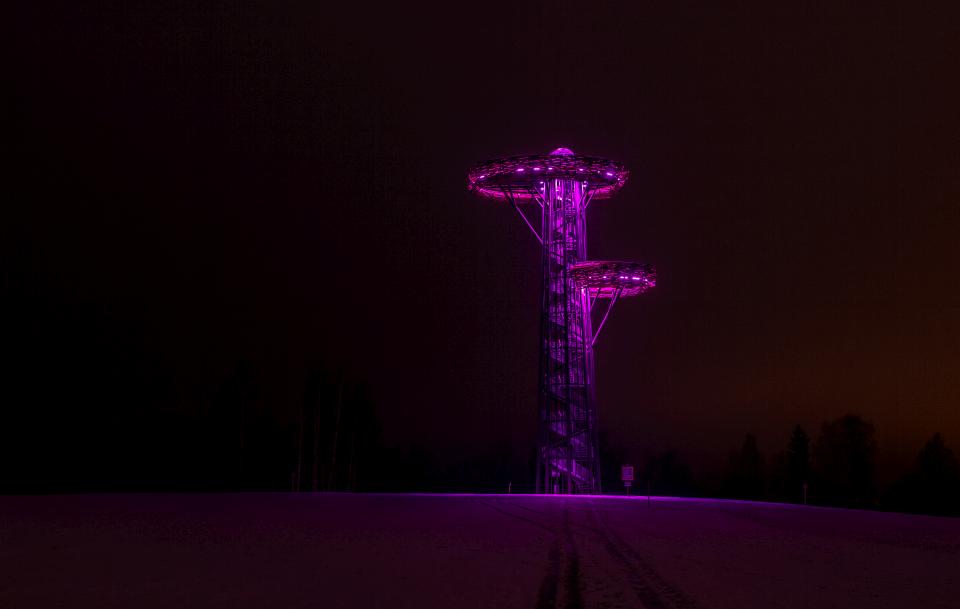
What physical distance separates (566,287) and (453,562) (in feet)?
150

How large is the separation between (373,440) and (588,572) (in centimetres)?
8124

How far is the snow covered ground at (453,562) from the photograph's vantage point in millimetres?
11297

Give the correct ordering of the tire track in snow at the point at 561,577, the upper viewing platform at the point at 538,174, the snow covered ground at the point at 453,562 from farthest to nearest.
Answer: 1. the upper viewing platform at the point at 538,174
2. the snow covered ground at the point at 453,562
3. the tire track in snow at the point at 561,577

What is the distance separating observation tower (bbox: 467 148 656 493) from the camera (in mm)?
59125

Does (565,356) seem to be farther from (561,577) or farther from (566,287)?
(561,577)

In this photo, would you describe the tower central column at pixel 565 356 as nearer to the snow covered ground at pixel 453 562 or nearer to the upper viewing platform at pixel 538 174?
the upper viewing platform at pixel 538 174

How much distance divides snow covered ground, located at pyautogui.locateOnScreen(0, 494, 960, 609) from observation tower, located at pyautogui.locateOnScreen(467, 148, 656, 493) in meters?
32.7

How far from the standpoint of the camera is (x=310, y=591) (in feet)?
38.1

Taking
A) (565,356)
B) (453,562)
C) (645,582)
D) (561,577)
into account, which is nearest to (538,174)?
(565,356)

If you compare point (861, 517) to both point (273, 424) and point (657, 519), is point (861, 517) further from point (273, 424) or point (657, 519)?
point (273, 424)

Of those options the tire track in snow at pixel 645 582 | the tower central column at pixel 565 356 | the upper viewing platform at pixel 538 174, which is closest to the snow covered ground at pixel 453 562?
the tire track in snow at pixel 645 582

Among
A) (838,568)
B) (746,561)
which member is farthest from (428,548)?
(838,568)

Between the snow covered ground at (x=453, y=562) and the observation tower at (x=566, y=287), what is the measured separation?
107 feet

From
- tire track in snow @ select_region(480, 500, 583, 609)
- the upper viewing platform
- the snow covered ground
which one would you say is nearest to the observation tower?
the upper viewing platform
